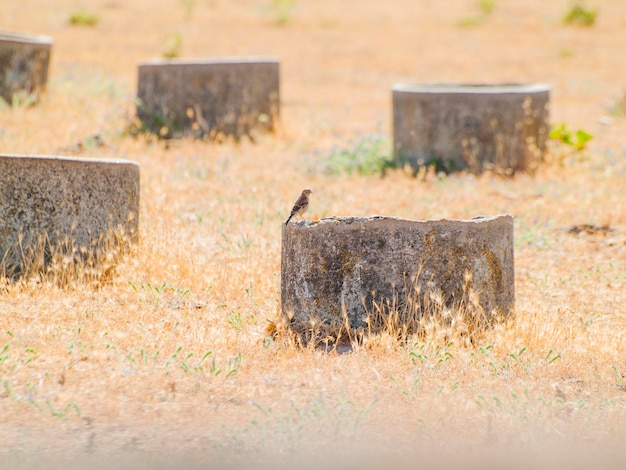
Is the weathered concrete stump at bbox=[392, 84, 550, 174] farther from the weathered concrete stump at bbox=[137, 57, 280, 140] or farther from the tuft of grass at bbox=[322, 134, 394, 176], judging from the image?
the weathered concrete stump at bbox=[137, 57, 280, 140]

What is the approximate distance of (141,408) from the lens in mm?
3707

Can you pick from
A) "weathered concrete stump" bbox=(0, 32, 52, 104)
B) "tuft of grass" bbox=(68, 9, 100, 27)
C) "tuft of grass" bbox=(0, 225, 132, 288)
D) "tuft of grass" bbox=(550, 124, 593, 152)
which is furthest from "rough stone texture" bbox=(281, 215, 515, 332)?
"tuft of grass" bbox=(68, 9, 100, 27)

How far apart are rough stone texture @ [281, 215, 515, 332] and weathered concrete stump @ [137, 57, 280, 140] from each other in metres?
5.41

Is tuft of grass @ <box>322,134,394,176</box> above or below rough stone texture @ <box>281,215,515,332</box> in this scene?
above

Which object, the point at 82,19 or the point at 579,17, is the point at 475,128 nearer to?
the point at 82,19

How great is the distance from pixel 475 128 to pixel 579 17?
50.7 feet

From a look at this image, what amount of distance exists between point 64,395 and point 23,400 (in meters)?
0.16

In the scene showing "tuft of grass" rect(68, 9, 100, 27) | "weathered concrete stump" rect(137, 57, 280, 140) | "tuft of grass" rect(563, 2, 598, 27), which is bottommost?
"weathered concrete stump" rect(137, 57, 280, 140)

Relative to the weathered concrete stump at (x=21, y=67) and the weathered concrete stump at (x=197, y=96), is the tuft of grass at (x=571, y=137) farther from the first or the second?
the weathered concrete stump at (x=21, y=67)

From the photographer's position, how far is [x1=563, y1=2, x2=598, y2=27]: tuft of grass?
22734 millimetres

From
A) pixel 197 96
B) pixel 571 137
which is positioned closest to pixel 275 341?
pixel 197 96

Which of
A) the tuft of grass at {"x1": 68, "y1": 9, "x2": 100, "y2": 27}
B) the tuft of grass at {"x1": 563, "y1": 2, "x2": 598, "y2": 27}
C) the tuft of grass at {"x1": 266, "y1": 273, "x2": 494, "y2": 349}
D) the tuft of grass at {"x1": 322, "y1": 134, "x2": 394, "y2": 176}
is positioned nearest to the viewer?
the tuft of grass at {"x1": 266, "y1": 273, "x2": 494, "y2": 349}

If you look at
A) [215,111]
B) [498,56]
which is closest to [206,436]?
[215,111]

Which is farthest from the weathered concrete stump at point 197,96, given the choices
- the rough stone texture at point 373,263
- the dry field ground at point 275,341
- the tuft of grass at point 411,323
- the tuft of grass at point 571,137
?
the tuft of grass at point 411,323
